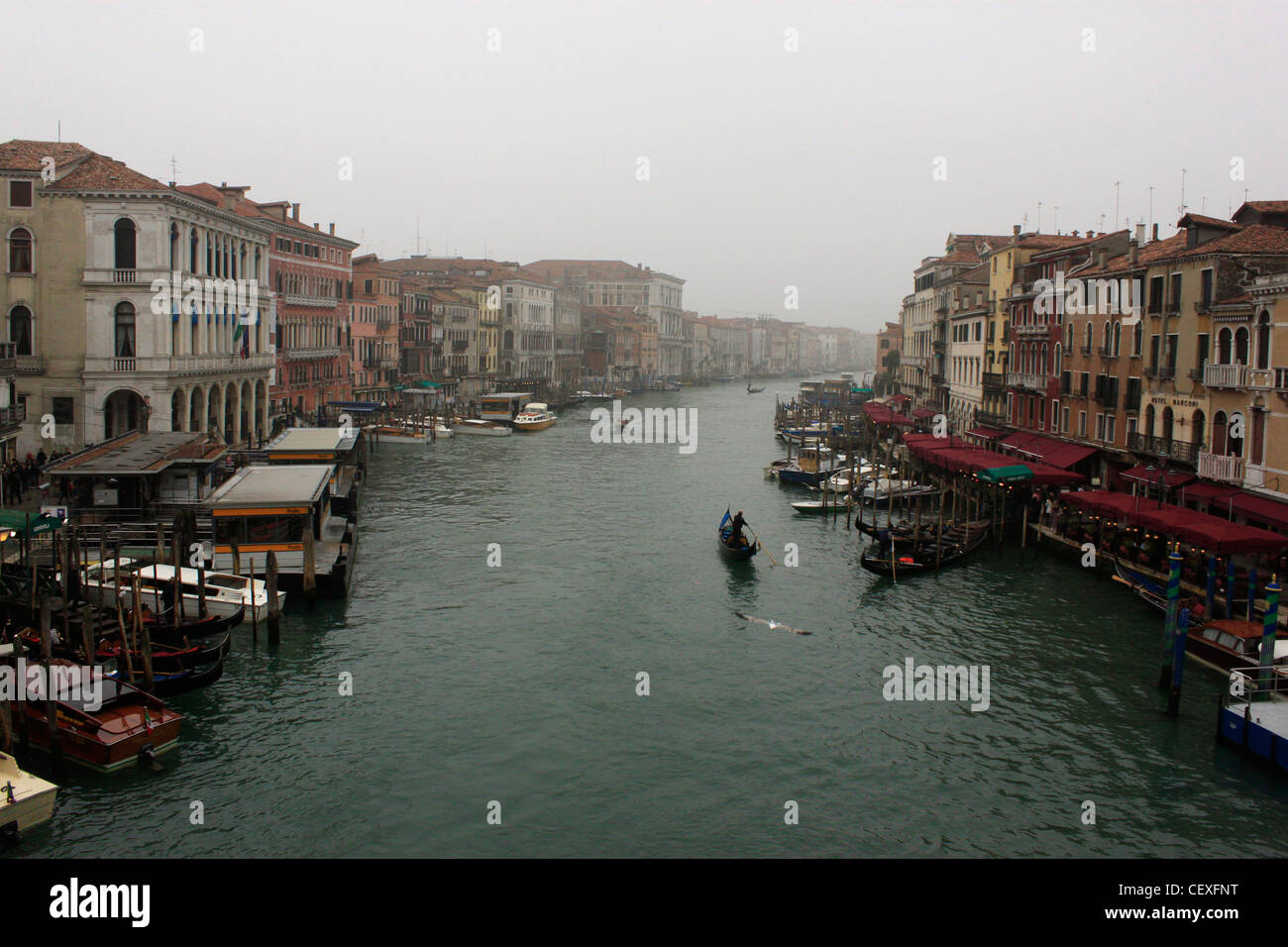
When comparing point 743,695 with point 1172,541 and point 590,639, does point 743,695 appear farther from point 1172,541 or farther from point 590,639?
point 1172,541

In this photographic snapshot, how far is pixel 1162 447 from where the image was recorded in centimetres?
2297

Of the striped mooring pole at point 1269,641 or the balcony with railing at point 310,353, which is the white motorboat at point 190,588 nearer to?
the striped mooring pole at point 1269,641

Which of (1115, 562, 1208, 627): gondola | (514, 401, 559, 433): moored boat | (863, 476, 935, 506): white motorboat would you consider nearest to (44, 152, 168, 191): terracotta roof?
(863, 476, 935, 506): white motorboat

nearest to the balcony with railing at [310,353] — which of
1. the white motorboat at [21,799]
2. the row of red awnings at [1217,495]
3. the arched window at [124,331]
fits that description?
the arched window at [124,331]

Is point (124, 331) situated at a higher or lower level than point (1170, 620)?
higher

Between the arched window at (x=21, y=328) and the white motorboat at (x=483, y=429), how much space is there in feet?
88.6

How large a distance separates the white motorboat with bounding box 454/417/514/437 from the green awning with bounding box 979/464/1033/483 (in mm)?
30332

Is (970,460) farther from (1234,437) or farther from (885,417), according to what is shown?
(885,417)

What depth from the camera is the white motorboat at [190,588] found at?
16.5 metres

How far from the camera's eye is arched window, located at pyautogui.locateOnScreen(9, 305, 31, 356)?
2605cm

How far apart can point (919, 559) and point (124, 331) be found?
64.0 feet

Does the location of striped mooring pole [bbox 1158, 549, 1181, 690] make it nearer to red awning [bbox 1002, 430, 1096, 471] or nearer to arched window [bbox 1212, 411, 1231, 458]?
arched window [bbox 1212, 411, 1231, 458]

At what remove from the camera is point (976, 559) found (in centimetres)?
2394

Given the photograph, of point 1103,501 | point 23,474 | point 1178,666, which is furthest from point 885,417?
point 1178,666
